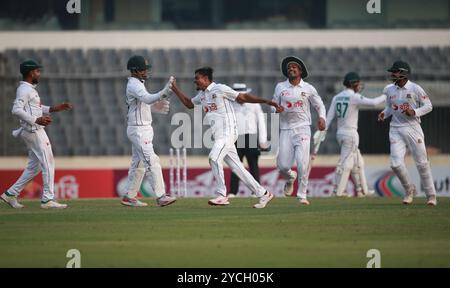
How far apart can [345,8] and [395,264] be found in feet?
71.5

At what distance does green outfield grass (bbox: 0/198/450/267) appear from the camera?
1436 cm

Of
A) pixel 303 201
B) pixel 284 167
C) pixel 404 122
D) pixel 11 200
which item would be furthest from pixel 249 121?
pixel 11 200

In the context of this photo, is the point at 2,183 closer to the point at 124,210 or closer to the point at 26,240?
the point at 124,210

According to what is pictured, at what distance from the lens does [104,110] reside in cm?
3262

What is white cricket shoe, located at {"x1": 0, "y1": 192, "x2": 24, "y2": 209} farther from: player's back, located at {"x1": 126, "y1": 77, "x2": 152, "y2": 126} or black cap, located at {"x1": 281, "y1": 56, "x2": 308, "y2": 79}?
black cap, located at {"x1": 281, "y1": 56, "x2": 308, "y2": 79}

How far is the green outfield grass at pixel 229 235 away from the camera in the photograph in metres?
14.4

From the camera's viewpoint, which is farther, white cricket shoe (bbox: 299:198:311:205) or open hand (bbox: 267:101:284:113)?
white cricket shoe (bbox: 299:198:311:205)

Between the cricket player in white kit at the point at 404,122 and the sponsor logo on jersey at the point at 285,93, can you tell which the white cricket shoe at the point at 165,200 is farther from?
the cricket player in white kit at the point at 404,122

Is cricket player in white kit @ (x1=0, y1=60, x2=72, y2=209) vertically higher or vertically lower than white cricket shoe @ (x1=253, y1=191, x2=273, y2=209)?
higher

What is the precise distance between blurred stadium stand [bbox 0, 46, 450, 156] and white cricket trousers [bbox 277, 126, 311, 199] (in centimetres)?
1059

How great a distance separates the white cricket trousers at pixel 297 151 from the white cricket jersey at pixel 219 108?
1194 mm

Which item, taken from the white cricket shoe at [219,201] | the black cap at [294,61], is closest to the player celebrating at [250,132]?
the black cap at [294,61]

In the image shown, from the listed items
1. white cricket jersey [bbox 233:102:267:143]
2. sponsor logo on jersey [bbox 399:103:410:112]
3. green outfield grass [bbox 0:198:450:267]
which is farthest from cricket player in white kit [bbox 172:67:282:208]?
white cricket jersey [bbox 233:102:267:143]

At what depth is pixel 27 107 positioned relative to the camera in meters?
19.2
